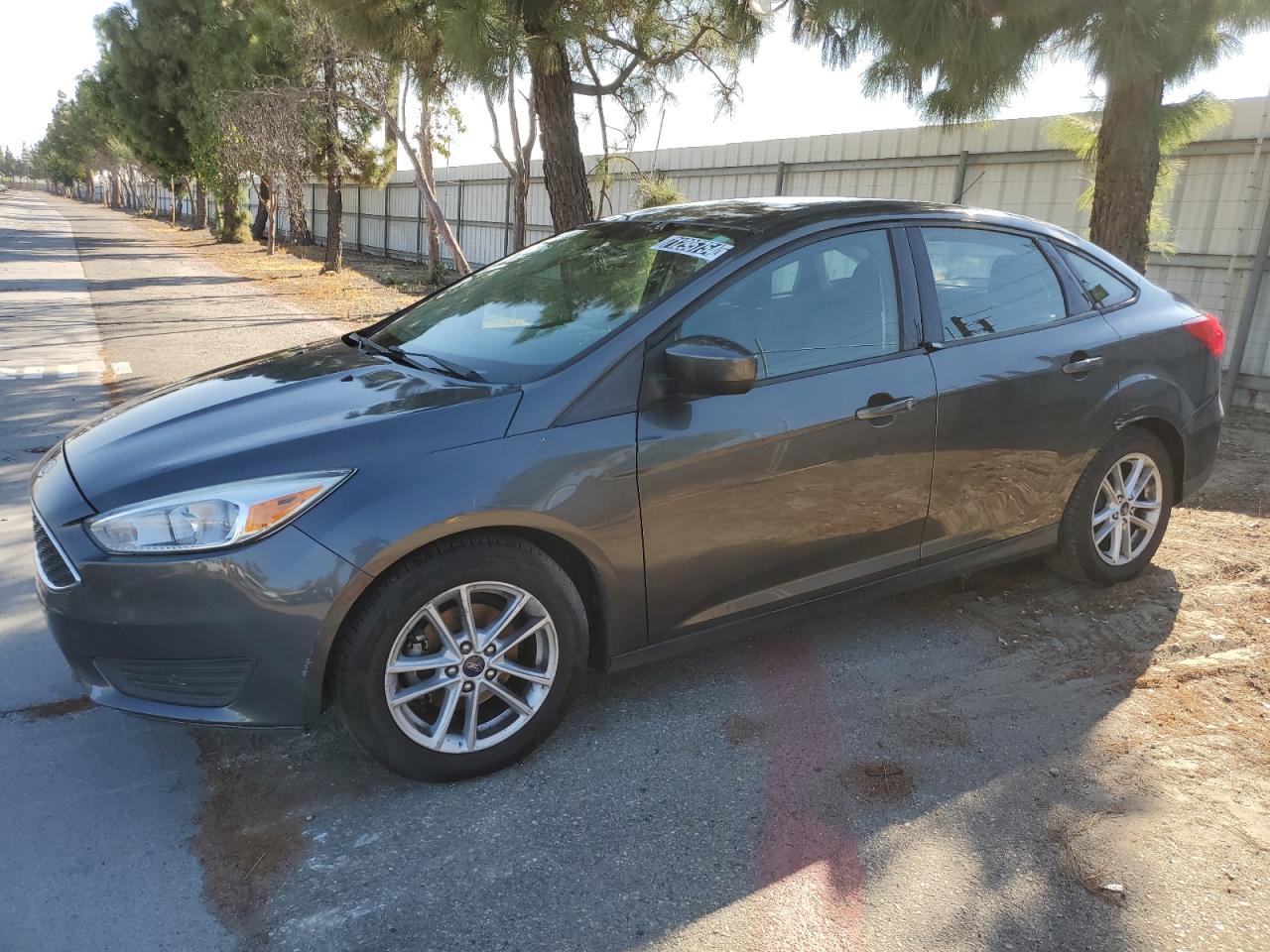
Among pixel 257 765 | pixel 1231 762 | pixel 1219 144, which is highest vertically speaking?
pixel 1219 144

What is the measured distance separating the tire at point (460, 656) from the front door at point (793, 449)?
0.37 m

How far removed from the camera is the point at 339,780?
9.50 ft

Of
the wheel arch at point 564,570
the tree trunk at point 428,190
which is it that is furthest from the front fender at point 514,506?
the tree trunk at point 428,190

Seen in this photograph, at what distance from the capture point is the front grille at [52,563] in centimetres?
260

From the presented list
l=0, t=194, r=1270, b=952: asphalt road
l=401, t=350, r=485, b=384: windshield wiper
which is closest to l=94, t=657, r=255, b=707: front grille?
l=0, t=194, r=1270, b=952: asphalt road

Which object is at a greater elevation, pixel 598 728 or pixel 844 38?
pixel 844 38

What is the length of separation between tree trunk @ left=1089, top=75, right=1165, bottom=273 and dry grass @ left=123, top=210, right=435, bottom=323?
9414 mm

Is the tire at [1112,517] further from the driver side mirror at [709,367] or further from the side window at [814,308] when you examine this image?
the driver side mirror at [709,367]

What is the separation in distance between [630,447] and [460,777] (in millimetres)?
1123

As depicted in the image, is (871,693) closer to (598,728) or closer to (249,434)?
(598,728)

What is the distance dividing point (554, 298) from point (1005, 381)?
5.77 feet

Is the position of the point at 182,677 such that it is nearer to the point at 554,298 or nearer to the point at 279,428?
the point at 279,428

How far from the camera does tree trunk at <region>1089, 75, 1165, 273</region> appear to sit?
6.68 m

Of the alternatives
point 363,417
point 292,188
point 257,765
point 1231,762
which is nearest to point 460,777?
point 257,765
